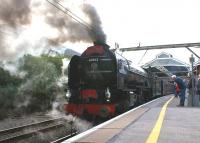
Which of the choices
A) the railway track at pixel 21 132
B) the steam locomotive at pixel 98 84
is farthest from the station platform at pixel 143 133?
the steam locomotive at pixel 98 84

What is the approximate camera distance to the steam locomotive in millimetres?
18203

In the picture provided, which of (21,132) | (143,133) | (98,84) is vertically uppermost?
(98,84)

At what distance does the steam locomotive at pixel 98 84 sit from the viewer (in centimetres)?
1820

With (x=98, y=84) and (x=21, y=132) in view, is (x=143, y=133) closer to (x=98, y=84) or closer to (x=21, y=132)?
(x=21, y=132)

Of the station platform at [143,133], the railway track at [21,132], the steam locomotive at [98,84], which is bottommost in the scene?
the railway track at [21,132]

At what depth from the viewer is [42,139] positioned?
1578 cm

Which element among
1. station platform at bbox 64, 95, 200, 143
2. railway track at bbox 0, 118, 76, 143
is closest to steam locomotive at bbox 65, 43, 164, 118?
railway track at bbox 0, 118, 76, 143

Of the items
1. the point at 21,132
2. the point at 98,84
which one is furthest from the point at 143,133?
the point at 98,84

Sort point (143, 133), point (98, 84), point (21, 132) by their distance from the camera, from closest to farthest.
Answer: point (143, 133) < point (21, 132) < point (98, 84)

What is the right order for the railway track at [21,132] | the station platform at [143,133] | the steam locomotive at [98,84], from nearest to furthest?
the station platform at [143,133]
the railway track at [21,132]
the steam locomotive at [98,84]

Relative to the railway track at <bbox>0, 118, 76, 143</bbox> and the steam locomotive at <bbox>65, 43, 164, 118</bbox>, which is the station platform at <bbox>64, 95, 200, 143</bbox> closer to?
the railway track at <bbox>0, 118, 76, 143</bbox>

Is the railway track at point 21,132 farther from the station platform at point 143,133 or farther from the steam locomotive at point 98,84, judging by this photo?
the station platform at point 143,133

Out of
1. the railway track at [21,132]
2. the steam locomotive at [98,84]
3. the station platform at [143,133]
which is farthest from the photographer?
the steam locomotive at [98,84]

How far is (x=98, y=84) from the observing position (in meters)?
18.9
